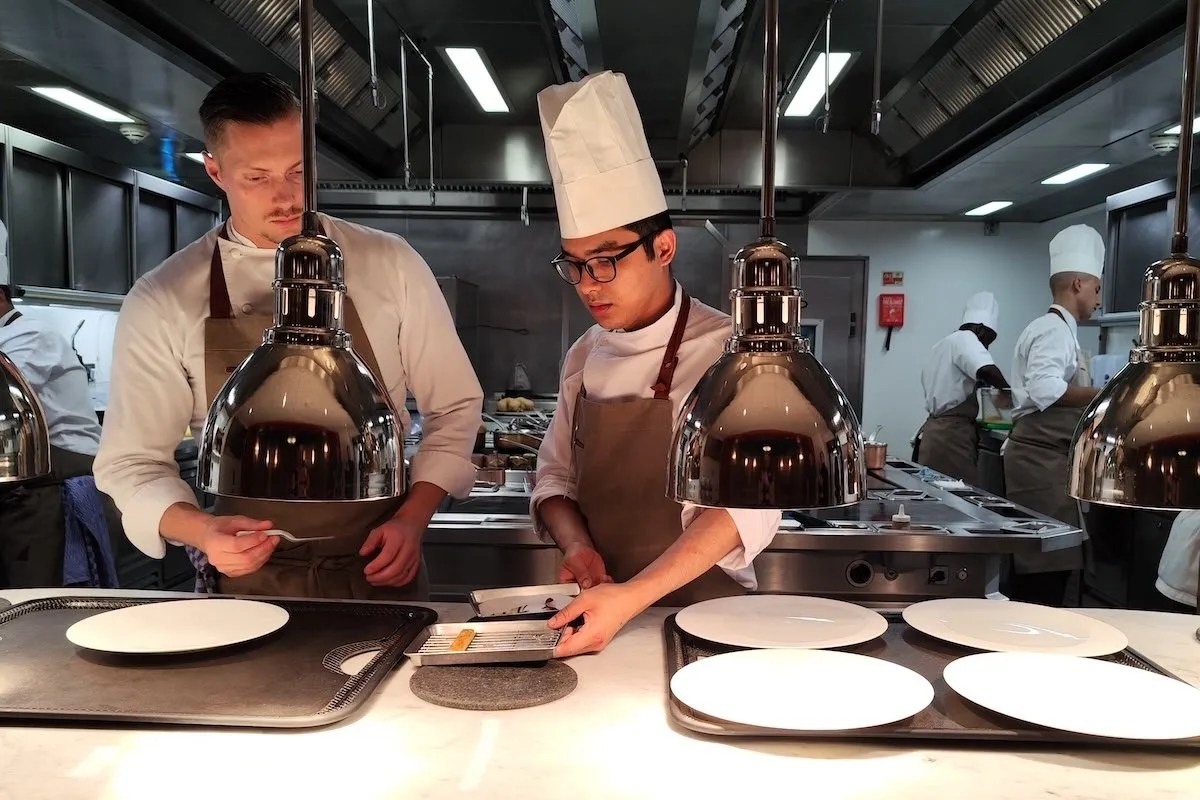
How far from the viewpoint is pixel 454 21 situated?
145 inches

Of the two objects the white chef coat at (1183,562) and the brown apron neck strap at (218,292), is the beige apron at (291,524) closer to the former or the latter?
the brown apron neck strap at (218,292)

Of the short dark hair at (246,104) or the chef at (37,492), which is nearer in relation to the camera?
the short dark hair at (246,104)

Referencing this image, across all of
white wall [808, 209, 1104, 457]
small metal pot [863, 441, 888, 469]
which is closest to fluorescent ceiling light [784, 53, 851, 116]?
small metal pot [863, 441, 888, 469]

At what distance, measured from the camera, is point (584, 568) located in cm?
168

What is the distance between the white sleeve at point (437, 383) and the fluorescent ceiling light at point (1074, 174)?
13.8ft

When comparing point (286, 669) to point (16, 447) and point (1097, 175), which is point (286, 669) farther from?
point (1097, 175)

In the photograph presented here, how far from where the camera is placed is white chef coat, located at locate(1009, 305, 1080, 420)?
437 cm

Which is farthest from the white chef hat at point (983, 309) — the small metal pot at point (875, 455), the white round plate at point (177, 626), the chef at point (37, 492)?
the white round plate at point (177, 626)

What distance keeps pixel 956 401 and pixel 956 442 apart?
259 millimetres

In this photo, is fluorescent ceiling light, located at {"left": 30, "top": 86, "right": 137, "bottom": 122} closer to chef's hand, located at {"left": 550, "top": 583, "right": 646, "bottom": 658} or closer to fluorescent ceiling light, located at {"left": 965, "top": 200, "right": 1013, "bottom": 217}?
chef's hand, located at {"left": 550, "top": 583, "right": 646, "bottom": 658}

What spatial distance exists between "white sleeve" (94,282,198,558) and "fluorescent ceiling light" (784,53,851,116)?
3.09 meters

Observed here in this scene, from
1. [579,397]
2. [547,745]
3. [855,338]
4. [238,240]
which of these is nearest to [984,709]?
[547,745]

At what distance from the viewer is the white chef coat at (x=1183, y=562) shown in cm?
269

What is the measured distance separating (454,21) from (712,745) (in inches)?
133
